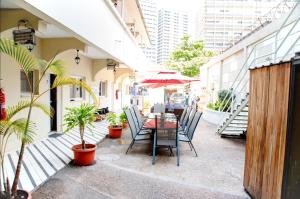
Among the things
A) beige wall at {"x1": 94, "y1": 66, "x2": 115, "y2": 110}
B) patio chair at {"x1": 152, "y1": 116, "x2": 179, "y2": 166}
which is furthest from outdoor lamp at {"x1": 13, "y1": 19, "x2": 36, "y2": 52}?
beige wall at {"x1": 94, "y1": 66, "x2": 115, "y2": 110}

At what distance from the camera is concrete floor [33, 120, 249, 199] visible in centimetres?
374

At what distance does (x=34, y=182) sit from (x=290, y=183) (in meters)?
3.81

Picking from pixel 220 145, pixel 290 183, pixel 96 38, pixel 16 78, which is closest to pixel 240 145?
pixel 220 145

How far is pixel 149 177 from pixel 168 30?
45.3 metres

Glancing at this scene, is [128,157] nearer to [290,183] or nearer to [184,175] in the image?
[184,175]

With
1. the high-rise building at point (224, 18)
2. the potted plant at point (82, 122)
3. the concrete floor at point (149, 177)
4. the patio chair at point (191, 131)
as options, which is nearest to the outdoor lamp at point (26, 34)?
the potted plant at point (82, 122)

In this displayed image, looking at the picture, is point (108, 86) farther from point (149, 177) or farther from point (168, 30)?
point (168, 30)

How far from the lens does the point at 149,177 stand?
4414 mm

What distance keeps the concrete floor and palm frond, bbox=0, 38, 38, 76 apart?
6.61 ft

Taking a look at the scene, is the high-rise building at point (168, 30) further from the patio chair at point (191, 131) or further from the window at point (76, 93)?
the patio chair at point (191, 131)

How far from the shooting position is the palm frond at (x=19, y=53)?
7.94 feet

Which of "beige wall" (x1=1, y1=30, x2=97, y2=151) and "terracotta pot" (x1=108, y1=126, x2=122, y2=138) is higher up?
"beige wall" (x1=1, y1=30, x2=97, y2=151)

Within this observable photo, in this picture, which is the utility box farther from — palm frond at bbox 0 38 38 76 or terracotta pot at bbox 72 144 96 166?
terracotta pot at bbox 72 144 96 166

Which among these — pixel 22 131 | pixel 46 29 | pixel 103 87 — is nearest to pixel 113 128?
pixel 46 29
